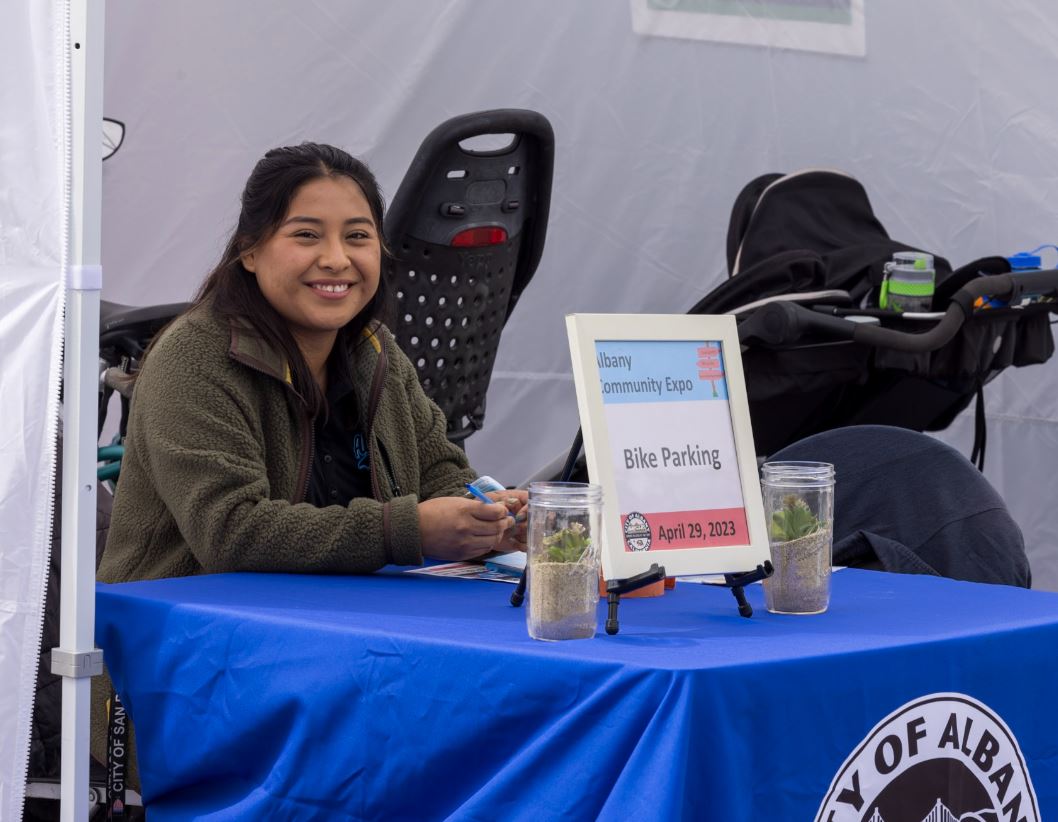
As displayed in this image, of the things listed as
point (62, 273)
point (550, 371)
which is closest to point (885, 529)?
point (62, 273)

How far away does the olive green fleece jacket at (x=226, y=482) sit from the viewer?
6.18 ft

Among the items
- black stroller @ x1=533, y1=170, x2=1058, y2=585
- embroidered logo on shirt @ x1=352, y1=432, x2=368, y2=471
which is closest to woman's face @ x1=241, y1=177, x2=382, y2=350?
embroidered logo on shirt @ x1=352, y1=432, x2=368, y2=471

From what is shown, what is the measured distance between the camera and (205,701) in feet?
5.38

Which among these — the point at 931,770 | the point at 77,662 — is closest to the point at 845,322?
the point at 931,770

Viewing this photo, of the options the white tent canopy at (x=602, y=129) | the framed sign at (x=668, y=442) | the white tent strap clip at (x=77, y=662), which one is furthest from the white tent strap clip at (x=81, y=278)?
the white tent canopy at (x=602, y=129)

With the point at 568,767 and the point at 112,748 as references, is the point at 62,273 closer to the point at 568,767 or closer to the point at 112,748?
the point at 112,748

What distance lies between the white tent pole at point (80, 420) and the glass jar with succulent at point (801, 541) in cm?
76

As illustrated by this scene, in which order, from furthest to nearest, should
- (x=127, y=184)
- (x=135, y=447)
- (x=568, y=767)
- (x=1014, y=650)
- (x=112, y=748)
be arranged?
(x=127, y=184), (x=135, y=447), (x=112, y=748), (x=1014, y=650), (x=568, y=767)

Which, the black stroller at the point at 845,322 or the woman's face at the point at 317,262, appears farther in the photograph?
the black stroller at the point at 845,322

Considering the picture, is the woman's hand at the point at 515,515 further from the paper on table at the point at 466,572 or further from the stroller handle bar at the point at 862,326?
the stroller handle bar at the point at 862,326

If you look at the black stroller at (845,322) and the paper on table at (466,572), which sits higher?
the black stroller at (845,322)

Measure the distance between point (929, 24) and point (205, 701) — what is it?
341 cm

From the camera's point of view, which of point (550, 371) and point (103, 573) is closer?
point (103, 573)

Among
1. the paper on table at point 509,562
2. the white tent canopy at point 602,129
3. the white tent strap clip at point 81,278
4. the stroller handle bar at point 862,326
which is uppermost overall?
the white tent canopy at point 602,129
